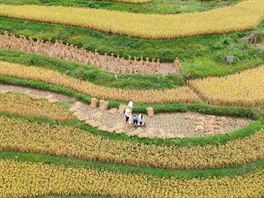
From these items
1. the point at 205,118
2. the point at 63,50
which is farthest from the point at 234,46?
the point at 63,50

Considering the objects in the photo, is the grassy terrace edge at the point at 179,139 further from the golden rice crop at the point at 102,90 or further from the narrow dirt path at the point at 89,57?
the narrow dirt path at the point at 89,57

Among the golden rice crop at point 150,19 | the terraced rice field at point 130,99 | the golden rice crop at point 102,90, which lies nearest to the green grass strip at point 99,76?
the terraced rice field at point 130,99

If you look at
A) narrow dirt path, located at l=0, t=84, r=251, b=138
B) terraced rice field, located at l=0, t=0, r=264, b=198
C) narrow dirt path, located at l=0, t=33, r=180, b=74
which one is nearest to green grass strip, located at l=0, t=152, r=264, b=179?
terraced rice field, located at l=0, t=0, r=264, b=198

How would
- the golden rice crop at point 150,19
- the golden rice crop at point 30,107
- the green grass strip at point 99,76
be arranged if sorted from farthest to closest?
1. the golden rice crop at point 150,19
2. the green grass strip at point 99,76
3. the golden rice crop at point 30,107

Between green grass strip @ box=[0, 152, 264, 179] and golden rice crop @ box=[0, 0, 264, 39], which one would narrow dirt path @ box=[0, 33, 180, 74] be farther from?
green grass strip @ box=[0, 152, 264, 179]

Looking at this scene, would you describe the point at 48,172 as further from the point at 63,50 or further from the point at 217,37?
the point at 217,37

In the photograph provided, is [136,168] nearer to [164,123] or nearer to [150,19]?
[164,123]
